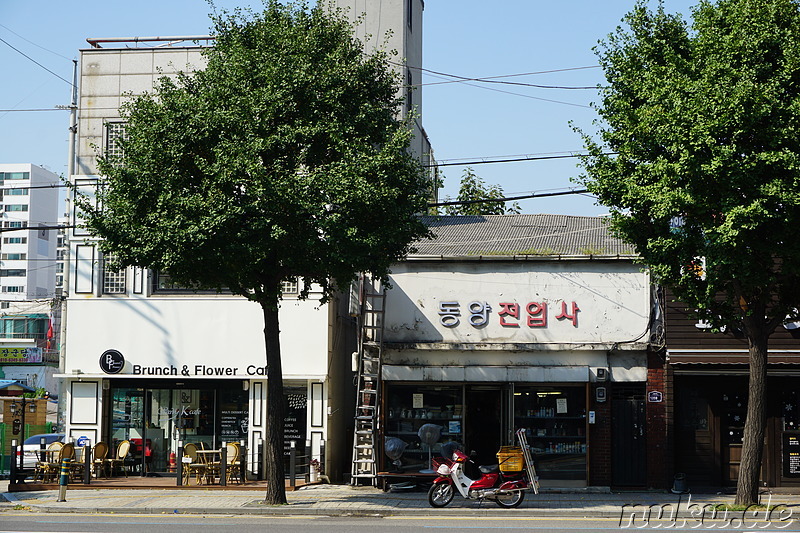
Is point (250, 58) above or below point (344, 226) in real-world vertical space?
above

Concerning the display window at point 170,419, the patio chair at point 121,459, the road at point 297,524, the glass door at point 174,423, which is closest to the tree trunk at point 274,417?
the road at point 297,524

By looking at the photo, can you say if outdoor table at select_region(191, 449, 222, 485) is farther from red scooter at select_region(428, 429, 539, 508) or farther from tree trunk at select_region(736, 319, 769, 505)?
tree trunk at select_region(736, 319, 769, 505)

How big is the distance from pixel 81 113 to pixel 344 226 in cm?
1134

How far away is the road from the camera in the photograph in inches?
584

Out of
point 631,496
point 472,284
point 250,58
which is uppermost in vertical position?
point 250,58

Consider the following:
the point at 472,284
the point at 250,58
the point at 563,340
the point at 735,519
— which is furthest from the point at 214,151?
the point at 735,519

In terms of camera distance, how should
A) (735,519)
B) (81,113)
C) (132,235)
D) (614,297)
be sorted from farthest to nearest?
1. (81,113)
2. (614,297)
3. (132,235)
4. (735,519)

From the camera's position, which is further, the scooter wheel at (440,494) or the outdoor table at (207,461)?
the outdoor table at (207,461)

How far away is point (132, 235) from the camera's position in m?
17.4

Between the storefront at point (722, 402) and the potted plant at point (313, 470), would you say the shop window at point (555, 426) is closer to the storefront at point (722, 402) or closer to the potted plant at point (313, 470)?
the storefront at point (722, 402)

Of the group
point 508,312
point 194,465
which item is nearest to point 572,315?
point 508,312

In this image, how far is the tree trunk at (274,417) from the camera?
18250 mm

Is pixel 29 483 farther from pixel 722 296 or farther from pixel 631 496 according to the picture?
pixel 722 296

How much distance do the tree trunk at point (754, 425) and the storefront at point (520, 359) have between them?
4133 millimetres
